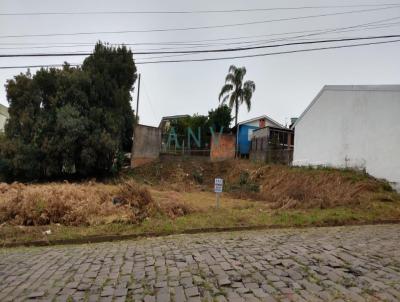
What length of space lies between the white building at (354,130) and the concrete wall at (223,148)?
23.1 feet

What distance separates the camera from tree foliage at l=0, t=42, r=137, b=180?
2131cm

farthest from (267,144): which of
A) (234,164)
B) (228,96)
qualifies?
(228,96)

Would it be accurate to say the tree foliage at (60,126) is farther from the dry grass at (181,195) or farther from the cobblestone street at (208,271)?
the cobblestone street at (208,271)

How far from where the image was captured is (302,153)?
75.2 ft

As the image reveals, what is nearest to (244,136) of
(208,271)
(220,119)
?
(220,119)

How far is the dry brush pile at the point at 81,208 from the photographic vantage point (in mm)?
8758

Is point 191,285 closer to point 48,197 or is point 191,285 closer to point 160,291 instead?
point 160,291

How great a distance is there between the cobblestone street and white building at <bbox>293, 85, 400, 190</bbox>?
1077cm

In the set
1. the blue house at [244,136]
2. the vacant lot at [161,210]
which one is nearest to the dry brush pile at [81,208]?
the vacant lot at [161,210]

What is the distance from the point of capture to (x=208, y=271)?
15.6 feet

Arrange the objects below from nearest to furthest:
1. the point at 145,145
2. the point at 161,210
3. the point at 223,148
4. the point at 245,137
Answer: the point at 161,210 < the point at 145,145 < the point at 223,148 < the point at 245,137

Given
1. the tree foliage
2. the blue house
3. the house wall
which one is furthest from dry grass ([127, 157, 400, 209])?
the house wall

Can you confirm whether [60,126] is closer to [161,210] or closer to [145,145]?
[145,145]

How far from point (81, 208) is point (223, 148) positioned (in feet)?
67.4
